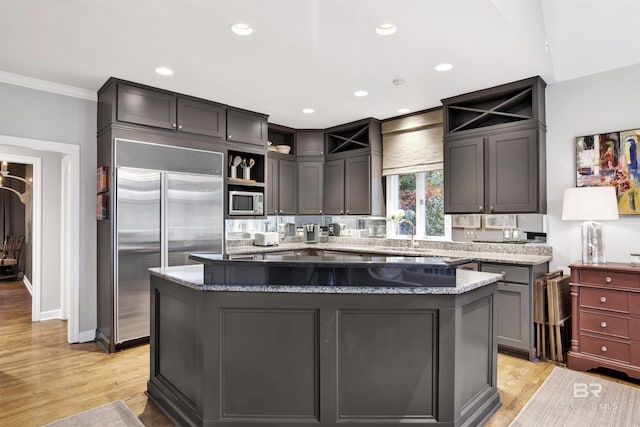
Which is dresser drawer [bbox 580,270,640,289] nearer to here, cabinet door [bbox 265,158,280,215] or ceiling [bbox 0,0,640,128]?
ceiling [bbox 0,0,640,128]

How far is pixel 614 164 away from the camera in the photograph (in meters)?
3.37

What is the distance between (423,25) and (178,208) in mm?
2939

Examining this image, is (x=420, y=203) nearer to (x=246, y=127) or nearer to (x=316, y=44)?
(x=246, y=127)

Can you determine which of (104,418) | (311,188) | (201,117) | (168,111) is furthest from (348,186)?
(104,418)

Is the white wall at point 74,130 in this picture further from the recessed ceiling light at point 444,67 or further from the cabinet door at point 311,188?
the recessed ceiling light at point 444,67

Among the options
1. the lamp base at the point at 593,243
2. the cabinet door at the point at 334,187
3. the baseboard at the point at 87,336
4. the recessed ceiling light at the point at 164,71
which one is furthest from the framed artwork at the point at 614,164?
the baseboard at the point at 87,336

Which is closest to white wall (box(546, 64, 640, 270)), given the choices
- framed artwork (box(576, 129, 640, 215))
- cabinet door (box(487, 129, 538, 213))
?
framed artwork (box(576, 129, 640, 215))

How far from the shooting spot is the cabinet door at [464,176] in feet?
13.4

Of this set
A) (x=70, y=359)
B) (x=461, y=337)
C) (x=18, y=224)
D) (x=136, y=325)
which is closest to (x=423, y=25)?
(x=461, y=337)

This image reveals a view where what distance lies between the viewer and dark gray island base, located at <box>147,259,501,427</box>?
2064 mm

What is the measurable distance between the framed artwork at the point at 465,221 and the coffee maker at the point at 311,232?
2.00 m

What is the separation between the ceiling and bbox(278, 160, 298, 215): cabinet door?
1.46 metres

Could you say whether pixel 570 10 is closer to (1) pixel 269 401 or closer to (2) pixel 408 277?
(2) pixel 408 277

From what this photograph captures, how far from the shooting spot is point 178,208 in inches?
159
